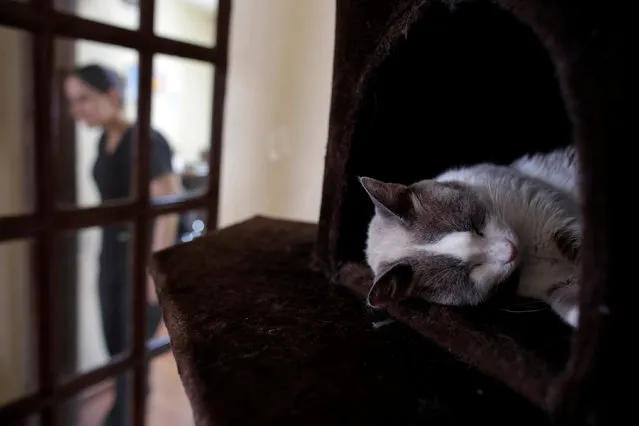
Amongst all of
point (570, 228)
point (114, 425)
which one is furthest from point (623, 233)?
point (114, 425)

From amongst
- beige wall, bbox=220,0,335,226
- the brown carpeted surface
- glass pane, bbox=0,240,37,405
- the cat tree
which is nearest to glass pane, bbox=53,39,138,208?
glass pane, bbox=0,240,37,405

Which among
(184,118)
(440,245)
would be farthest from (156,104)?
(440,245)

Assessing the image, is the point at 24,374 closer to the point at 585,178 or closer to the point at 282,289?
the point at 282,289

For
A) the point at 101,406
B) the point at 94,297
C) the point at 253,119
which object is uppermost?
the point at 253,119

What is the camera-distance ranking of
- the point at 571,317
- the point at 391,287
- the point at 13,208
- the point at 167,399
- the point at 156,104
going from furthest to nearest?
the point at 167,399 → the point at 156,104 → the point at 13,208 → the point at 391,287 → the point at 571,317

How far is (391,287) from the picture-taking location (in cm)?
85

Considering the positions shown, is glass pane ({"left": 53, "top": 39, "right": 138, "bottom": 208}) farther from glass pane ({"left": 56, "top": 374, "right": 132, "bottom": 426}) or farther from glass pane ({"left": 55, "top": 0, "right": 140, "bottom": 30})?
glass pane ({"left": 56, "top": 374, "right": 132, "bottom": 426})

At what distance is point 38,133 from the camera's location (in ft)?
4.42

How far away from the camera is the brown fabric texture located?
0.49 meters

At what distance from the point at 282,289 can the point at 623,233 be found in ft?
→ 2.13

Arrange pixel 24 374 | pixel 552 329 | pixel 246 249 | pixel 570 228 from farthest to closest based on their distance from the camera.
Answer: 1. pixel 24 374
2. pixel 246 249
3. pixel 570 228
4. pixel 552 329

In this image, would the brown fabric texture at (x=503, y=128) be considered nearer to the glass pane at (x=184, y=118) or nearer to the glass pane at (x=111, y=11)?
the glass pane at (x=111, y=11)

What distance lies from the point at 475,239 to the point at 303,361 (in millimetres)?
365

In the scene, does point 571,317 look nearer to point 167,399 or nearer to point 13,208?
point 13,208
